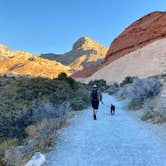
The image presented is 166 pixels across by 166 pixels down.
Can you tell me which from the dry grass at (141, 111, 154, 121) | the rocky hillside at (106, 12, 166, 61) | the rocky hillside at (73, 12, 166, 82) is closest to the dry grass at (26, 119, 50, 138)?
the dry grass at (141, 111, 154, 121)

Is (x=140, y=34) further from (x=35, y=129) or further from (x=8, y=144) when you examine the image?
(x=8, y=144)

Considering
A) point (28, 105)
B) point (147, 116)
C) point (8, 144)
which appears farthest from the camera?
point (28, 105)

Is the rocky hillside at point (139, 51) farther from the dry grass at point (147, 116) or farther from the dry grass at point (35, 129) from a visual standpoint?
the dry grass at point (35, 129)

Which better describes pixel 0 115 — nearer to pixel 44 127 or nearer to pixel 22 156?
pixel 44 127

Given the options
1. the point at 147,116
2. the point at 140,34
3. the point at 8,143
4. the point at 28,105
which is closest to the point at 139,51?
the point at 140,34

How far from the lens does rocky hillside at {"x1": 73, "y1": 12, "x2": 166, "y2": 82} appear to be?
2584 inches

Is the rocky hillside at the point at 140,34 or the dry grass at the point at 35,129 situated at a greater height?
the rocky hillside at the point at 140,34

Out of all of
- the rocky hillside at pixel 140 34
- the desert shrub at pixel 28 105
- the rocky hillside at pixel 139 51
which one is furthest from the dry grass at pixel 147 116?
the rocky hillside at pixel 140 34

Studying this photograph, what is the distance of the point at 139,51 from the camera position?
76.9m

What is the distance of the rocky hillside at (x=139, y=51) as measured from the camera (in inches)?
2584

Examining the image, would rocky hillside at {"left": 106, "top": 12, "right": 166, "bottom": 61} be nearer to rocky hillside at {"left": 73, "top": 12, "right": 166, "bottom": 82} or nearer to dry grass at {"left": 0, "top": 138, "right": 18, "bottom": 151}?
rocky hillside at {"left": 73, "top": 12, "right": 166, "bottom": 82}

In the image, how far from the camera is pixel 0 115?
1380 cm

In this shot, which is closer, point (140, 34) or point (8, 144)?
point (8, 144)

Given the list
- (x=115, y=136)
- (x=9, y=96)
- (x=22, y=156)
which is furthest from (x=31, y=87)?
(x=22, y=156)
